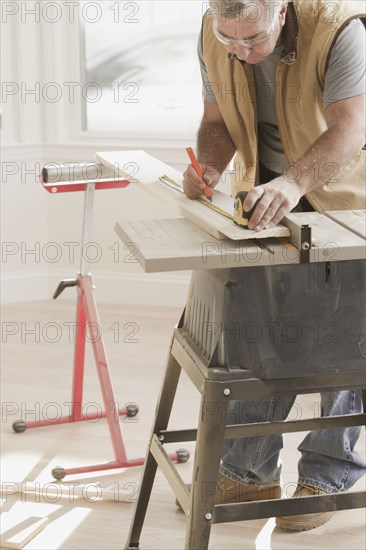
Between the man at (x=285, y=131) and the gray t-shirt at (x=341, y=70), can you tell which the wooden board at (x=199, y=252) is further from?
the gray t-shirt at (x=341, y=70)

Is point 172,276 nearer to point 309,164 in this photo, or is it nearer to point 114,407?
point 114,407

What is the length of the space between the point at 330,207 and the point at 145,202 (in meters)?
2.22

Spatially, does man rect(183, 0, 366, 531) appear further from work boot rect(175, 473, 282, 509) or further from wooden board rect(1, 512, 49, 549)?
wooden board rect(1, 512, 49, 549)

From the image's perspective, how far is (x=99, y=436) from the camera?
10.4ft

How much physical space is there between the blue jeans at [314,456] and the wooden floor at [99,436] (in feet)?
0.42

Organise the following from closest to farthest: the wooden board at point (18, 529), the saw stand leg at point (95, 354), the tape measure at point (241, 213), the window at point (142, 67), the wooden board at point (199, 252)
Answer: the wooden board at point (199, 252) → the tape measure at point (241, 213) → the wooden board at point (18, 529) → the saw stand leg at point (95, 354) → the window at point (142, 67)

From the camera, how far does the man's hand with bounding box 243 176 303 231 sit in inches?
72.2

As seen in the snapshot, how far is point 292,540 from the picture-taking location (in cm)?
250

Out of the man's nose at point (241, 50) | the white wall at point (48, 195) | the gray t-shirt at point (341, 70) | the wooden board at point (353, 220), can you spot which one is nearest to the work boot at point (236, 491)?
the wooden board at point (353, 220)

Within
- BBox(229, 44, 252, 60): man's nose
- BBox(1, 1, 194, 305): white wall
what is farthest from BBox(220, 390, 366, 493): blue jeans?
BBox(1, 1, 194, 305): white wall

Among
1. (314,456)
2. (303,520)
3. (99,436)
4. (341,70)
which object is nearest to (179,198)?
(341,70)

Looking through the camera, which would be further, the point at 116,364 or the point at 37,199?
the point at 37,199

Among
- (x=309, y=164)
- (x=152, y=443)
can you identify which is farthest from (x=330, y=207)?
(x=152, y=443)

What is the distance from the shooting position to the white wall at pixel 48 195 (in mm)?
4477
